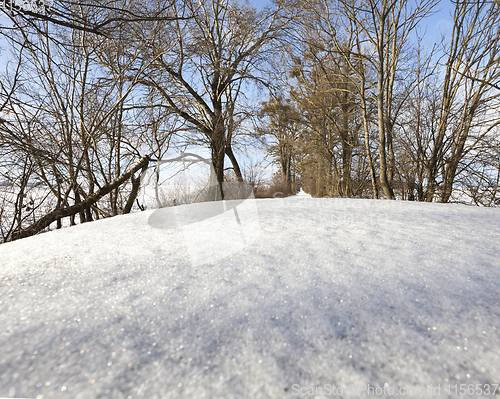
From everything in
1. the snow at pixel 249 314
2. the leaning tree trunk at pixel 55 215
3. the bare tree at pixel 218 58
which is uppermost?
the bare tree at pixel 218 58

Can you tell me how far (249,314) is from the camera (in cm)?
55

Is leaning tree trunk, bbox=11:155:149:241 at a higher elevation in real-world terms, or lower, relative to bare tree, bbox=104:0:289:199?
lower

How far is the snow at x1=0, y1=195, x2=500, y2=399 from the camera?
1.28ft

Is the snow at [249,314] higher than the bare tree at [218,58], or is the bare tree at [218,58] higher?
the bare tree at [218,58]

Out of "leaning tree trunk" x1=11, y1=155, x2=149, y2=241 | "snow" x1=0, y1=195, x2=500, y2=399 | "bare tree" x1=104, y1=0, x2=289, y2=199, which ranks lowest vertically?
"snow" x1=0, y1=195, x2=500, y2=399

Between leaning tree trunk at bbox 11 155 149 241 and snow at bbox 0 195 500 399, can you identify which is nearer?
snow at bbox 0 195 500 399

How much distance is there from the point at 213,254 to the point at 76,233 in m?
0.73

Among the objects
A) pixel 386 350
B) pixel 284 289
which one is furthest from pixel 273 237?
pixel 386 350

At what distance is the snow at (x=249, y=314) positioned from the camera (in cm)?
39

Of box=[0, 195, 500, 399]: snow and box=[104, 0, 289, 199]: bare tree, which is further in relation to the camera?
box=[104, 0, 289, 199]: bare tree

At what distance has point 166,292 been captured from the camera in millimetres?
638

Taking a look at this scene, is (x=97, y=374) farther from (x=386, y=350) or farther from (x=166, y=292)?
(x=386, y=350)

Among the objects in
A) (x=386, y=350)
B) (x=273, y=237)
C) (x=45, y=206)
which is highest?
(x=45, y=206)

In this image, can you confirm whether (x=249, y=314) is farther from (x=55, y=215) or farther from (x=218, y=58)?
(x=218, y=58)
